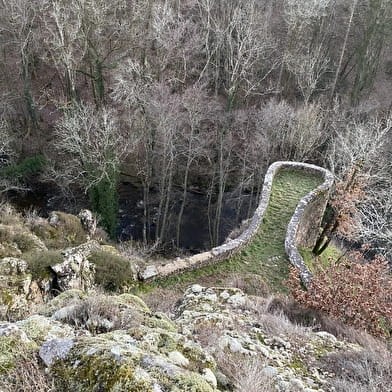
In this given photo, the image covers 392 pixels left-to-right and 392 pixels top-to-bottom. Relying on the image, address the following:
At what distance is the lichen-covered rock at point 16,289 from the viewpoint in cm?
610

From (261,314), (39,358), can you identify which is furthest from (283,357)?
(39,358)

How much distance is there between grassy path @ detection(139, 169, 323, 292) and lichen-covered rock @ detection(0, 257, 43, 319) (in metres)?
3.24

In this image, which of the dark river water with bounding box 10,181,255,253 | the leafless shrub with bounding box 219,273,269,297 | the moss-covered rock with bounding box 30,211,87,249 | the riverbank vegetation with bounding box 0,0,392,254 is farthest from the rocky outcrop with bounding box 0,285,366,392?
the dark river water with bounding box 10,181,255,253

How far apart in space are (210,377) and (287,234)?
9028mm

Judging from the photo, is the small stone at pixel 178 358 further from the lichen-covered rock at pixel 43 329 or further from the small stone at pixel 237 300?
the small stone at pixel 237 300

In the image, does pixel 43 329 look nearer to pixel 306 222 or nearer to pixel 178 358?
pixel 178 358

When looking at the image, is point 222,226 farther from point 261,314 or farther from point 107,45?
point 261,314

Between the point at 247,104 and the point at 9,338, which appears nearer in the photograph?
the point at 9,338

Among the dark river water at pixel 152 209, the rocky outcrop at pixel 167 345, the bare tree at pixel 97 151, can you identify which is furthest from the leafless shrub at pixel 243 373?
the dark river water at pixel 152 209

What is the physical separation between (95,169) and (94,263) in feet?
27.0

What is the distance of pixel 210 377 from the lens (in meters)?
3.76

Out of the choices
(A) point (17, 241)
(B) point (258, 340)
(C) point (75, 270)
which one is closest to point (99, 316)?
(B) point (258, 340)

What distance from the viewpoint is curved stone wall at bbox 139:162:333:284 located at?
1054 cm

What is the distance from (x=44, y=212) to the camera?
66.5ft
